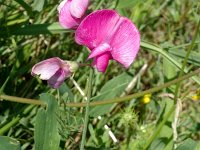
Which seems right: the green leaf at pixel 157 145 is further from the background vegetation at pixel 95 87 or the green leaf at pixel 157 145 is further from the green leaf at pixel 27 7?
the green leaf at pixel 27 7

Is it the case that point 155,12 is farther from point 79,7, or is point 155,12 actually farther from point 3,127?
point 79,7

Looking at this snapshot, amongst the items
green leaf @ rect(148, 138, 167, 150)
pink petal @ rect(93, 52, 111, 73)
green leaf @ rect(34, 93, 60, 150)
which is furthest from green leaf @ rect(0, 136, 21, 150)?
green leaf @ rect(148, 138, 167, 150)

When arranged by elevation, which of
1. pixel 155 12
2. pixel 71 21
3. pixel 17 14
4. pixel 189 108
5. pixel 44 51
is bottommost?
pixel 189 108

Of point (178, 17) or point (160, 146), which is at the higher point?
point (160, 146)

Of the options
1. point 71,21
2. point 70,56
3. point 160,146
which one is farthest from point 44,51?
point 71,21

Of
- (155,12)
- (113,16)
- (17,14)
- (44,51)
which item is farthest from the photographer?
(155,12)

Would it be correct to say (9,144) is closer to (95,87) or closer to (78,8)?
(78,8)
